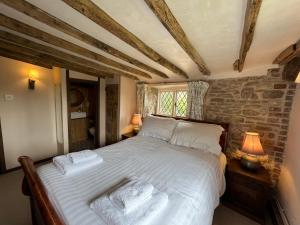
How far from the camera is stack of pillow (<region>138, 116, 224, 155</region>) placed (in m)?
2.06

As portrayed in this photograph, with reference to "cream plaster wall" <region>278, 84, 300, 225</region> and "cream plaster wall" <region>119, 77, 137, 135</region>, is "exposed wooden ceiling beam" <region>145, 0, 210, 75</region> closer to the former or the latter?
"cream plaster wall" <region>278, 84, 300, 225</region>

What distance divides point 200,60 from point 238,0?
39.5 inches

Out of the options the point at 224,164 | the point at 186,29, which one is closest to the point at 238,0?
the point at 186,29

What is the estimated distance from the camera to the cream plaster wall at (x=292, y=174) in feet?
4.69

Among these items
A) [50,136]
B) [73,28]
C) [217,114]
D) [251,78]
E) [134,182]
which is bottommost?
[50,136]

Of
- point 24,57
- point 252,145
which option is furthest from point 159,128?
point 24,57

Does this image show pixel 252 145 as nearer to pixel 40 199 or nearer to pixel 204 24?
pixel 204 24

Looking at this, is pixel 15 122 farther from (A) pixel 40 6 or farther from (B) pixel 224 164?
(B) pixel 224 164

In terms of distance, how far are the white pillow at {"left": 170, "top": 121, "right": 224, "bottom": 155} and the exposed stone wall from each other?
0.36m

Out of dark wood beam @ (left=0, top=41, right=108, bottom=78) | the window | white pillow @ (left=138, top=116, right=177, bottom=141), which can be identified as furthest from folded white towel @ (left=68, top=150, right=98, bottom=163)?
the window

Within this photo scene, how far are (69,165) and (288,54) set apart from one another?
253 centimetres

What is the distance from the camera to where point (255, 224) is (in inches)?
65.6

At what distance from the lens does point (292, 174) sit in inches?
62.4

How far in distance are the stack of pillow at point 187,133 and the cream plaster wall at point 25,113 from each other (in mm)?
2124
